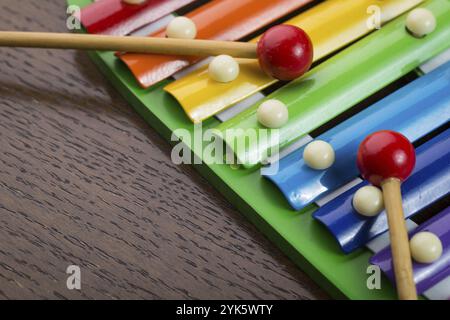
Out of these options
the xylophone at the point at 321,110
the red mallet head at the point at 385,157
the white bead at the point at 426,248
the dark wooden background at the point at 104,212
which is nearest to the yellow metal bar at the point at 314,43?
the xylophone at the point at 321,110

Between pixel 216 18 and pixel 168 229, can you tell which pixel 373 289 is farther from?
pixel 216 18

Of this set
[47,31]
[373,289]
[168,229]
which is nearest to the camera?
[373,289]

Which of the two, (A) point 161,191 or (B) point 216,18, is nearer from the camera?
(A) point 161,191

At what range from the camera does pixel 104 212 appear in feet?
4.00

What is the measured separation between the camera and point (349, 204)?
1134 mm

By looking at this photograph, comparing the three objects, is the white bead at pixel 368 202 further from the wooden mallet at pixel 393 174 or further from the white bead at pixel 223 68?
the white bead at pixel 223 68

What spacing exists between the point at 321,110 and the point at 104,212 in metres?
0.41

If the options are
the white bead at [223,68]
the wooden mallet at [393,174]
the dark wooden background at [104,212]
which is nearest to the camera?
the wooden mallet at [393,174]

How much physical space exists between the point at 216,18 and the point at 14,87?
16.0 inches

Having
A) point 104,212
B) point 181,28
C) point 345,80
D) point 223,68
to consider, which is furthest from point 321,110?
point 104,212

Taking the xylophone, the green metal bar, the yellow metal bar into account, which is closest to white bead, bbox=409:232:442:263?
the xylophone

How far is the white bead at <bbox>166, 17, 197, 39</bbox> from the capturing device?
1.33 m

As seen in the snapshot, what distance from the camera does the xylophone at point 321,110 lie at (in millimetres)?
1117
